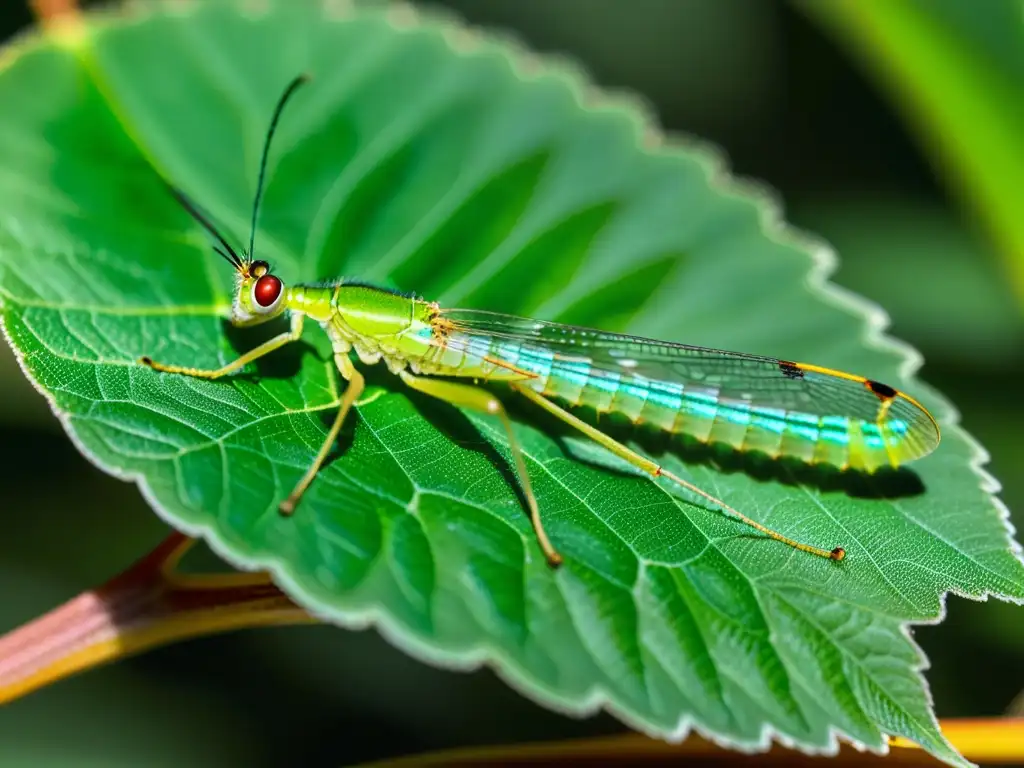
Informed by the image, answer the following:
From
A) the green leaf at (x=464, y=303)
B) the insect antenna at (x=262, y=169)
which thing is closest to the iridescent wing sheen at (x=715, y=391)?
the green leaf at (x=464, y=303)

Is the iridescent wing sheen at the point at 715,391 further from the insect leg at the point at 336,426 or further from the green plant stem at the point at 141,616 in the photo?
the green plant stem at the point at 141,616

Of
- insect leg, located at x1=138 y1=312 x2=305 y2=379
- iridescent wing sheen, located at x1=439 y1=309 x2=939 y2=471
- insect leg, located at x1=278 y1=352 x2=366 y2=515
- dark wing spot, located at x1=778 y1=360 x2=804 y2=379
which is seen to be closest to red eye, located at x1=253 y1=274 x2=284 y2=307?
insect leg, located at x1=138 y1=312 x2=305 y2=379

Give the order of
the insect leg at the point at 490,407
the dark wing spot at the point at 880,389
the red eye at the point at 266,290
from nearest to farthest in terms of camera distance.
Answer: the insect leg at the point at 490,407 < the red eye at the point at 266,290 < the dark wing spot at the point at 880,389

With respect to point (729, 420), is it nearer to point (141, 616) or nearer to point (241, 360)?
point (241, 360)

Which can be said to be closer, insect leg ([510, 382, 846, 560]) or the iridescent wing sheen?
insect leg ([510, 382, 846, 560])

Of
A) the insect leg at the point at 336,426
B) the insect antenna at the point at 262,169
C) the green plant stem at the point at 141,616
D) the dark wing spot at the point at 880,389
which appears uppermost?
the insect antenna at the point at 262,169

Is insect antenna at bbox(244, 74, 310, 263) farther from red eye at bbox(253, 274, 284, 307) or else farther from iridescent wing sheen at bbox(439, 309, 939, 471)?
iridescent wing sheen at bbox(439, 309, 939, 471)
